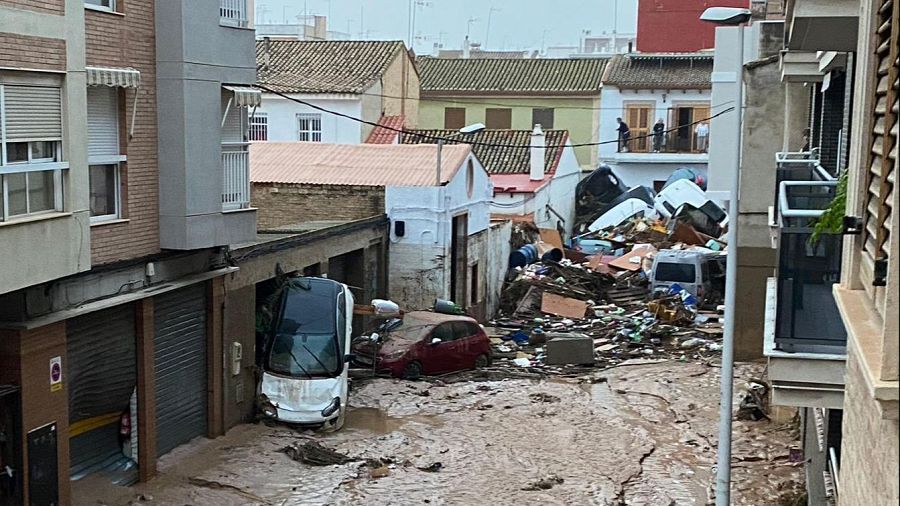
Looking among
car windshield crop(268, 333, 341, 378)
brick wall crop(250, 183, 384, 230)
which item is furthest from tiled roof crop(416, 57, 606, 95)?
car windshield crop(268, 333, 341, 378)

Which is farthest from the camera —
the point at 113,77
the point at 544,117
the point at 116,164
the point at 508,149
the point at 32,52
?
the point at 544,117

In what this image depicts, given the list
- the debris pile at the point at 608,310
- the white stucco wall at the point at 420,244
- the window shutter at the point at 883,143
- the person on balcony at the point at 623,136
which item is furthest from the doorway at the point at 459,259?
the window shutter at the point at 883,143

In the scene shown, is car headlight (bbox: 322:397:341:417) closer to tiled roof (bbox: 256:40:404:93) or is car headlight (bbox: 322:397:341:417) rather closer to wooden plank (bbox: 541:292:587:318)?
Result: wooden plank (bbox: 541:292:587:318)

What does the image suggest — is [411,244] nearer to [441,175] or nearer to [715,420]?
[441,175]

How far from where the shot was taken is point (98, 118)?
1540 cm

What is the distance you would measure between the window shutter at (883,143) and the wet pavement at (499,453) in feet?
37.8

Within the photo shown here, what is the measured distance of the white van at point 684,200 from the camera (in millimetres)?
40375

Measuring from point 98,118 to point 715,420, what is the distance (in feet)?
42.0

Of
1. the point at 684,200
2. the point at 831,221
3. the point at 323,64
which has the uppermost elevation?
the point at 323,64

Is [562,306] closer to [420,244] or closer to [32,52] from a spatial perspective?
[420,244]

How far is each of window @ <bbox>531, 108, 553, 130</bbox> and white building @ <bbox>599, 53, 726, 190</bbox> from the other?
3.35m

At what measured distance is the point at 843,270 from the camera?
6.32 metres

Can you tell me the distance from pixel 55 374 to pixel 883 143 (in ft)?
39.2

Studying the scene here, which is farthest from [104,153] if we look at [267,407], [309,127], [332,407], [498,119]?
[498,119]
